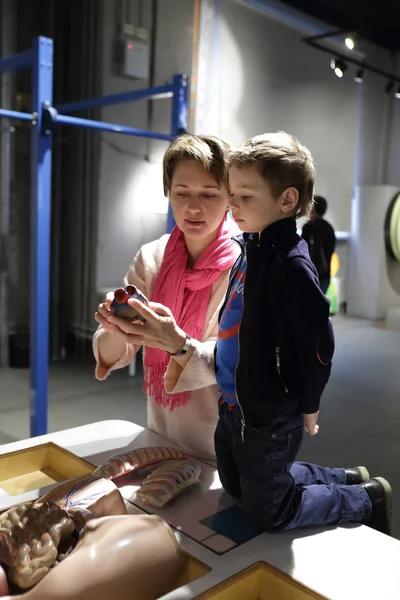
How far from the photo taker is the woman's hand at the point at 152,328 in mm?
1158

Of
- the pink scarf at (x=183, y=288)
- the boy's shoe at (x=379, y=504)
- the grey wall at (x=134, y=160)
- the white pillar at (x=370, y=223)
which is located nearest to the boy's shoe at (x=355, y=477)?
the boy's shoe at (x=379, y=504)

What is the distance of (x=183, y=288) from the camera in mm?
1429

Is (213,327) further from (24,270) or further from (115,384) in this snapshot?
(24,270)

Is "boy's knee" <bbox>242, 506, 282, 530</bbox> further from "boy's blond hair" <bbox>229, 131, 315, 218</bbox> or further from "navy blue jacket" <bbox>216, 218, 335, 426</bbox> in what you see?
"boy's blond hair" <bbox>229, 131, 315, 218</bbox>

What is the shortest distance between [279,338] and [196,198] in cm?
41

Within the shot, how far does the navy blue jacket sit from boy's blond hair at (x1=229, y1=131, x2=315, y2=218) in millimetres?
71

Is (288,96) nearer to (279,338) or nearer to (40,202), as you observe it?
(40,202)

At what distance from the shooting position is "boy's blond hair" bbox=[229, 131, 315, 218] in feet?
3.49

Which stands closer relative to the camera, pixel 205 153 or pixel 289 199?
pixel 289 199

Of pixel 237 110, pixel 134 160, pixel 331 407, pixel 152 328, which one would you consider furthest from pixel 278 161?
pixel 237 110

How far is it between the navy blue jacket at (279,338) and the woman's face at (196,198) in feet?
0.83

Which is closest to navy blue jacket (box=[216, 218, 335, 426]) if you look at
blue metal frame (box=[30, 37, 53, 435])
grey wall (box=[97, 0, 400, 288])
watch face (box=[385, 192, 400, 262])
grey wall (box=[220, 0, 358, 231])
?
blue metal frame (box=[30, 37, 53, 435])

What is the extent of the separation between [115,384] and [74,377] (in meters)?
0.31

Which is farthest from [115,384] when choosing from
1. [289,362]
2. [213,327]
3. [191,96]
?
[289,362]
